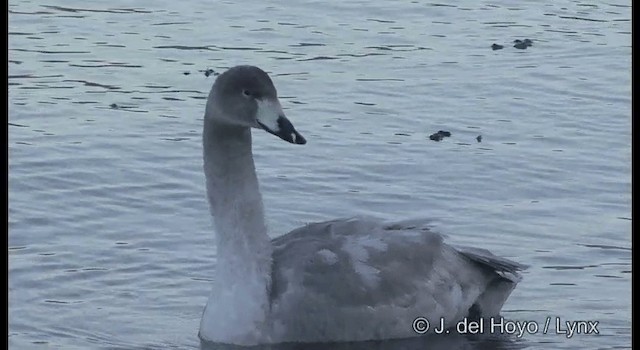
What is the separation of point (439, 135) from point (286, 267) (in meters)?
4.03

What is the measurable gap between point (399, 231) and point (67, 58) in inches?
260

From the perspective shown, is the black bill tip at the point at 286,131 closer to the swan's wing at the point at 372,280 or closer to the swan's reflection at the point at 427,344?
the swan's wing at the point at 372,280

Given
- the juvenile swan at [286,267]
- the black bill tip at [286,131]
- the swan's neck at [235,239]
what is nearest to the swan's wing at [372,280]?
the juvenile swan at [286,267]

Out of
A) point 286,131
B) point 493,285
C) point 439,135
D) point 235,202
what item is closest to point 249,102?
point 286,131

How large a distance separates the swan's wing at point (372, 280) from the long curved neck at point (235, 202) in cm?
14

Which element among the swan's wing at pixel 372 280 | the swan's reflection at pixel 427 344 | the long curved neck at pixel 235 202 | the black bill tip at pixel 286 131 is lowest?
the swan's reflection at pixel 427 344

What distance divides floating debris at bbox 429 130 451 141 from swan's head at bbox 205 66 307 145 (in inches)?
160

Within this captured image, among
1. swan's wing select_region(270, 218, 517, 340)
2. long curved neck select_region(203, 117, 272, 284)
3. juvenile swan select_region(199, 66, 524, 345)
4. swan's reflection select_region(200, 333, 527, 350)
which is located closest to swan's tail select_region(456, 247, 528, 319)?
swan's wing select_region(270, 218, 517, 340)

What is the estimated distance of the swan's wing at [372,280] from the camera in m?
10.1

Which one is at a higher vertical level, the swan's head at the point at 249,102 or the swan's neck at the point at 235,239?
the swan's head at the point at 249,102

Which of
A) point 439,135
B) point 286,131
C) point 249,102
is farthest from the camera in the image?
point 439,135

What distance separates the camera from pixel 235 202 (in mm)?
10250

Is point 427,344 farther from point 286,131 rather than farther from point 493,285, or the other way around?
point 286,131

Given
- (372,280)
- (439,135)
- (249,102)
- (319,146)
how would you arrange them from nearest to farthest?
(249,102) → (372,280) → (319,146) → (439,135)
